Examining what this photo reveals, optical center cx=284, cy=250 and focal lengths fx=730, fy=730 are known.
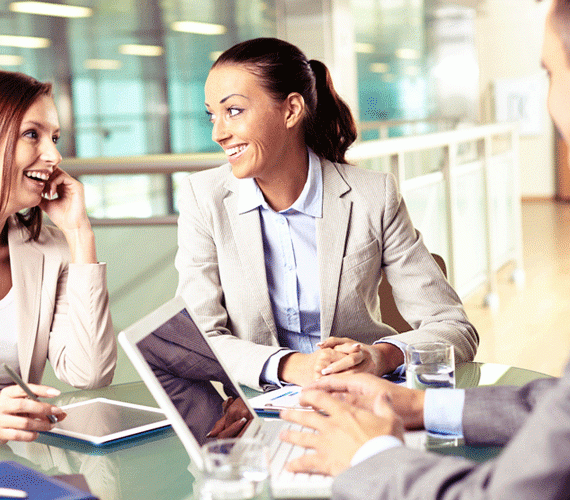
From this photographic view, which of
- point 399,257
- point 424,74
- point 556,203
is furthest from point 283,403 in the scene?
point 556,203

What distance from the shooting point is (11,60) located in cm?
560

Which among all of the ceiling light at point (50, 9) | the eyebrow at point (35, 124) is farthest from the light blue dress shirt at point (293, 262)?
the ceiling light at point (50, 9)

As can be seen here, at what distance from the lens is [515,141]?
6.09 m

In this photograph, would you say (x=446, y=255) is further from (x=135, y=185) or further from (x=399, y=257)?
(x=399, y=257)

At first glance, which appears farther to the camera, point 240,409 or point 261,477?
point 240,409

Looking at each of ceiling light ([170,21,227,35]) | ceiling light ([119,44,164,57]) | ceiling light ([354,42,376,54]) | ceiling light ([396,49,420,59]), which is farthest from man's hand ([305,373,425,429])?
ceiling light ([396,49,420,59])

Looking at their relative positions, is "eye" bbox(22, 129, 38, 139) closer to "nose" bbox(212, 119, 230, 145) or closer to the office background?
"nose" bbox(212, 119, 230, 145)

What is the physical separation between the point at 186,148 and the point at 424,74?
434 cm

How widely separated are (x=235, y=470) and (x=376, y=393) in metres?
0.42

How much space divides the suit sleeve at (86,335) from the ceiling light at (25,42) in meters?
4.38

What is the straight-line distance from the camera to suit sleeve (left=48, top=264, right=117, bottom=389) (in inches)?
61.9

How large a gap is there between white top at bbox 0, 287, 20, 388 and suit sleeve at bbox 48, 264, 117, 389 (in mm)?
85

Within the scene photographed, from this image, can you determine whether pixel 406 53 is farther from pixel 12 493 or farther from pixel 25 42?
pixel 12 493

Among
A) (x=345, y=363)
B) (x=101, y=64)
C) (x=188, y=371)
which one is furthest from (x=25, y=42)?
(x=188, y=371)
